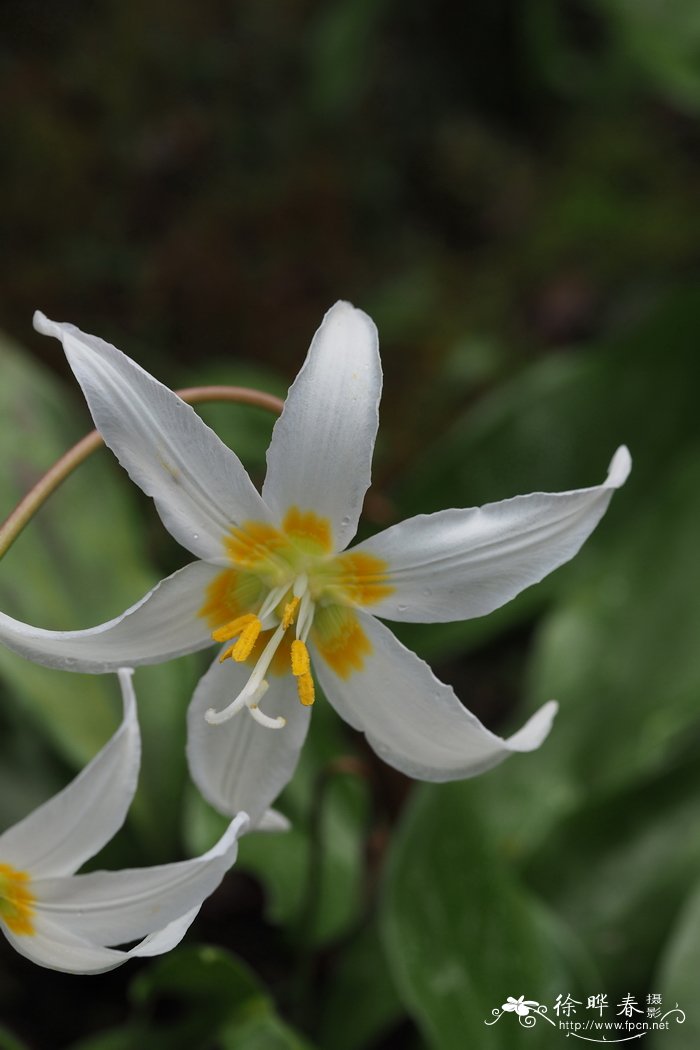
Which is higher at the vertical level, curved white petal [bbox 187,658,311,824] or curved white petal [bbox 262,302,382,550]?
curved white petal [bbox 262,302,382,550]

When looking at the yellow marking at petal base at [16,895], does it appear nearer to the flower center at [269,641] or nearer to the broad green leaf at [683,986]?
the flower center at [269,641]

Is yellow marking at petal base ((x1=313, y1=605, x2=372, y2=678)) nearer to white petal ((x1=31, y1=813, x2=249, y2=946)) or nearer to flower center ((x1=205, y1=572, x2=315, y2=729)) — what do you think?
flower center ((x1=205, y1=572, x2=315, y2=729))

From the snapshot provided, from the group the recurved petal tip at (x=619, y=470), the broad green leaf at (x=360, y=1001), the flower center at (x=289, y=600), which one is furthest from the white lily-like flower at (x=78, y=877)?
the broad green leaf at (x=360, y=1001)

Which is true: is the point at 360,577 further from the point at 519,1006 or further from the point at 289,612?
the point at 519,1006

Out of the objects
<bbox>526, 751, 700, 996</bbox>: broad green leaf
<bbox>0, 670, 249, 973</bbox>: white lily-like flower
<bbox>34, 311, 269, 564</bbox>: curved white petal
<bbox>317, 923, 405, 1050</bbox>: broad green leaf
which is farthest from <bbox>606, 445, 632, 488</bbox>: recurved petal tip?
<bbox>317, 923, 405, 1050</bbox>: broad green leaf

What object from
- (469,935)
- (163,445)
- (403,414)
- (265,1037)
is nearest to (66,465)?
(163,445)

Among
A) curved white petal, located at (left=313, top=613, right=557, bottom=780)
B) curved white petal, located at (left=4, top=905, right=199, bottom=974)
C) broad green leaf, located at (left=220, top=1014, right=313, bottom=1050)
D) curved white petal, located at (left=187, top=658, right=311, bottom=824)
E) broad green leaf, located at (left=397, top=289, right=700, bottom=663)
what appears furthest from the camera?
broad green leaf, located at (left=397, top=289, right=700, bottom=663)
